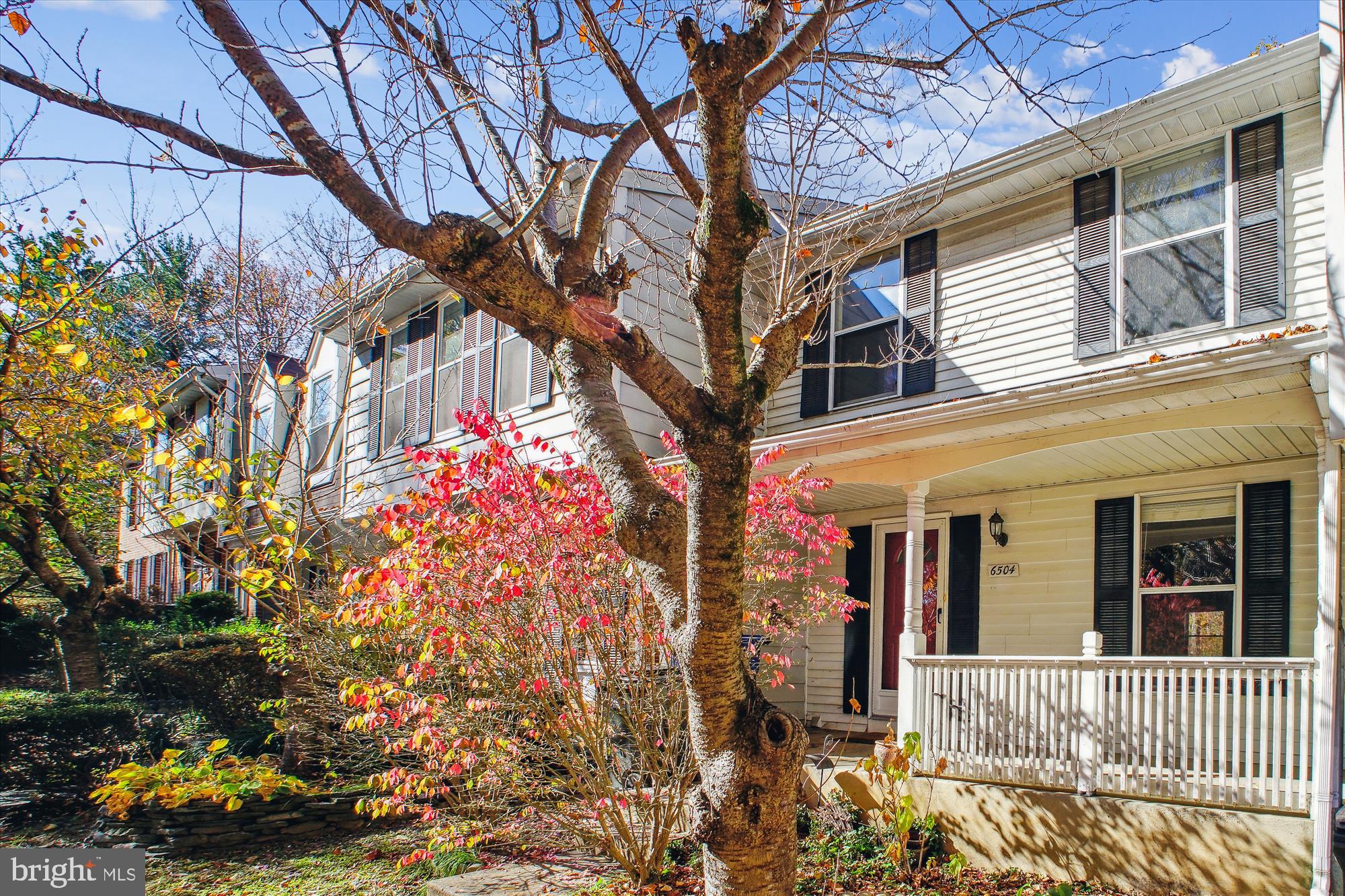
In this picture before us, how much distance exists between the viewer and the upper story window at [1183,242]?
770cm

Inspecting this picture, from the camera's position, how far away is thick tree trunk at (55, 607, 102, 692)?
13.3 metres

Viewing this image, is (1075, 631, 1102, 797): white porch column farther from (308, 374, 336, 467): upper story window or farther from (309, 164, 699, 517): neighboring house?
(308, 374, 336, 467): upper story window

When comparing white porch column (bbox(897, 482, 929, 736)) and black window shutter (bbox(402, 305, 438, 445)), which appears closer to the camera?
white porch column (bbox(897, 482, 929, 736))

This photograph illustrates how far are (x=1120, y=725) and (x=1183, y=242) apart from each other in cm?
428

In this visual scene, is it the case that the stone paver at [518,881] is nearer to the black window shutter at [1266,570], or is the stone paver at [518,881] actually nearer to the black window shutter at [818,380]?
the black window shutter at [1266,570]

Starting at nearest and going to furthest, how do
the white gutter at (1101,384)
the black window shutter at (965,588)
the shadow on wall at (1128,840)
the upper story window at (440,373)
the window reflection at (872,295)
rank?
the shadow on wall at (1128,840) < the white gutter at (1101,384) < the black window shutter at (965,588) < the window reflection at (872,295) < the upper story window at (440,373)

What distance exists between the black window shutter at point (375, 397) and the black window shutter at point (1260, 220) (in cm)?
1258

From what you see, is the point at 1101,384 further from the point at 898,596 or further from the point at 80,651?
the point at 80,651

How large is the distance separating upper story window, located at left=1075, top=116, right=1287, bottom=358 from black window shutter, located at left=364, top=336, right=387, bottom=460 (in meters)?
11.4

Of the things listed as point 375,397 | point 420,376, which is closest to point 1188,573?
point 420,376

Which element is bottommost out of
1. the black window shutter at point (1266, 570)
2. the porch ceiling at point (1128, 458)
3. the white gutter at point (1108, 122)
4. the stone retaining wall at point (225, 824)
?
the stone retaining wall at point (225, 824)

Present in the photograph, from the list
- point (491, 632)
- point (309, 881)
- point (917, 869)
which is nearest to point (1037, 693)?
point (917, 869)

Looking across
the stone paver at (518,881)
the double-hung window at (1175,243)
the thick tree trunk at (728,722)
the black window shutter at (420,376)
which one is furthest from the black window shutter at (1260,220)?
the black window shutter at (420,376)

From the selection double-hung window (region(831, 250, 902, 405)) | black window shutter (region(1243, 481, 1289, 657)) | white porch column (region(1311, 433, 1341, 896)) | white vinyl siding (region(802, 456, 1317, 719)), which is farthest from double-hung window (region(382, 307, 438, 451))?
white porch column (region(1311, 433, 1341, 896))
